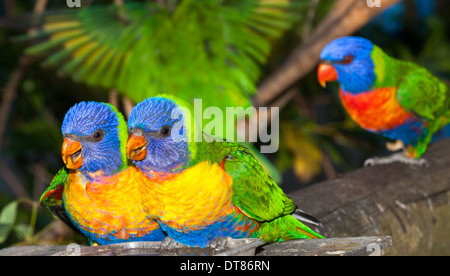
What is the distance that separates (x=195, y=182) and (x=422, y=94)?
0.92 metres

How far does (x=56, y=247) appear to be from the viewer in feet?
3.74

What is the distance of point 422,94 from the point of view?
146 cm

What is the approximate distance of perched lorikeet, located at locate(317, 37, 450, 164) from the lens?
134cm

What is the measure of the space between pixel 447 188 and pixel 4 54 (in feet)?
6.52

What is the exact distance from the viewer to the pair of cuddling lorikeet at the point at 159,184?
756 mm

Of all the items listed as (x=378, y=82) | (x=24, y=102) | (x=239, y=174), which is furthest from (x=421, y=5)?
(x=239, y=174)

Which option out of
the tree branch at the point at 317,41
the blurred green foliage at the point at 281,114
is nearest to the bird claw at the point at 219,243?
the tree branch at the point at 317,41

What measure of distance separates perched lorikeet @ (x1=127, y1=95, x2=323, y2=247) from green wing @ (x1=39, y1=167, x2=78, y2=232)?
21 cm

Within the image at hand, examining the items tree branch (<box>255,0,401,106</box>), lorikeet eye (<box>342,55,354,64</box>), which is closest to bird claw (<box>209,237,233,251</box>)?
lorikeet eye (<box>342,55,354,64</box>)

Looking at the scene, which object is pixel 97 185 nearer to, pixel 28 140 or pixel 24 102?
pixel 28 140

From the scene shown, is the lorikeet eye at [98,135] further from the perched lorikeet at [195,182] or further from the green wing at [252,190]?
the green wing at [252,190]

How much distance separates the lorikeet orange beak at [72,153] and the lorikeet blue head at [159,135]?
0.10 m

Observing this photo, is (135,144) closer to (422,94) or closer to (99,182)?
(99,182)

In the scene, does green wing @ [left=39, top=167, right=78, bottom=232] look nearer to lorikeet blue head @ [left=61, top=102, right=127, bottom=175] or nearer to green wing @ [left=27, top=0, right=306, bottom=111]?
lorikeet blue head @ [left=61, top=102, right=127, bottom=175]
